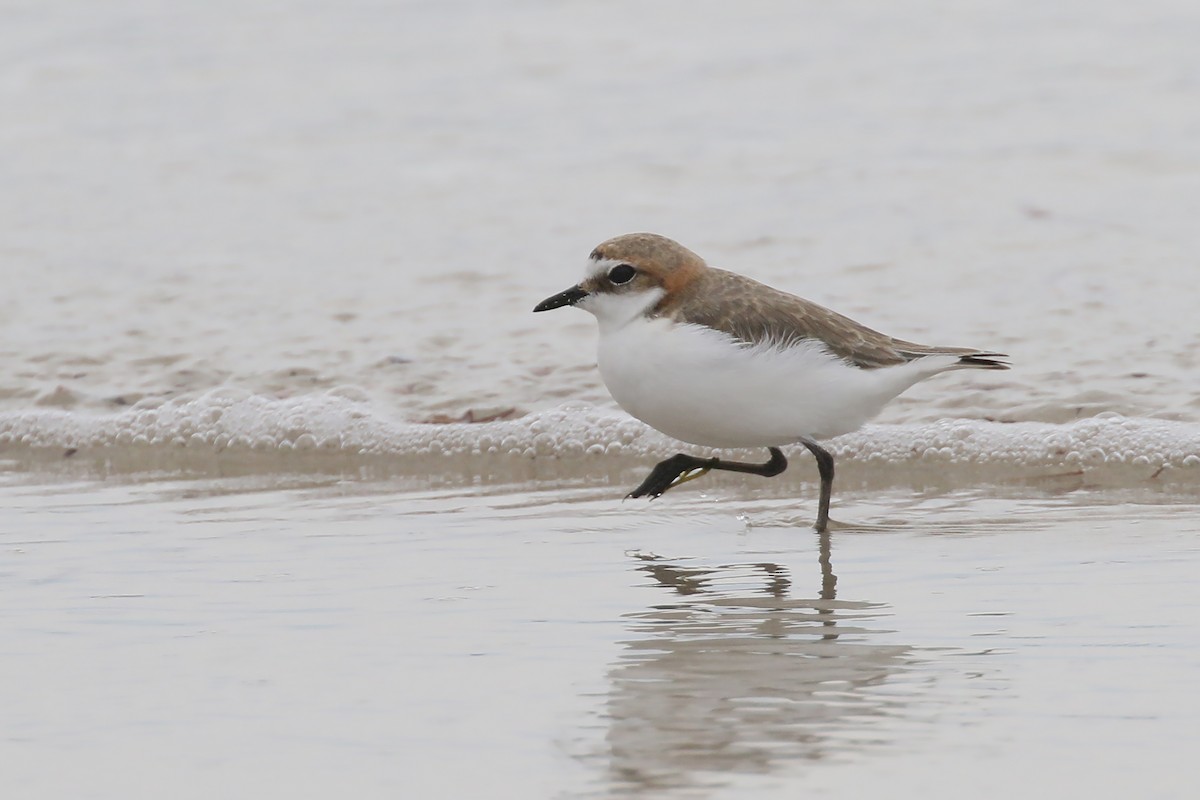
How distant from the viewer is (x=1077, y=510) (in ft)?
19.5

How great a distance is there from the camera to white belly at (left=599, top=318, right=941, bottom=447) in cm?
555

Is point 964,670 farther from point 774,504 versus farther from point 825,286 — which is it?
point 825,286

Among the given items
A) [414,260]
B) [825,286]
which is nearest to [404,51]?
[414,260]

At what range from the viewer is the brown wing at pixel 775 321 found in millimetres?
5672

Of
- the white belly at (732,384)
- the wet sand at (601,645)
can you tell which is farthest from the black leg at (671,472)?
the white belly at (732,384)

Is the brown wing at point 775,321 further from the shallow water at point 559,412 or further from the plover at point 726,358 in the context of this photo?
the shallow water at point 559,412

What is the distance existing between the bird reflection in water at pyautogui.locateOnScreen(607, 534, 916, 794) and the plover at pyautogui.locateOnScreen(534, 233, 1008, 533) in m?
0.61

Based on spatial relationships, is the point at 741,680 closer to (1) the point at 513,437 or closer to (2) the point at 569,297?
(2) the point at 569,297

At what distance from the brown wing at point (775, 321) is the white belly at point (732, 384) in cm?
4

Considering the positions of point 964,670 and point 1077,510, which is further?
point 1077,510

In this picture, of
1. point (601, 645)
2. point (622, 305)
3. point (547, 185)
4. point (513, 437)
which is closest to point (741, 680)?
point (601, 645)

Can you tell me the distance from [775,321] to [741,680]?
1.96 m

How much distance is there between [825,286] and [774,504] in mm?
2827

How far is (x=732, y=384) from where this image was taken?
5.56 m
